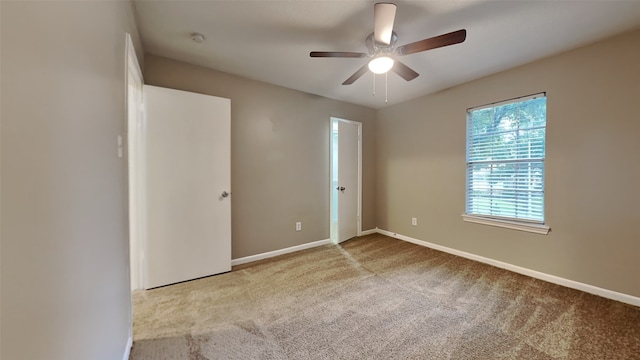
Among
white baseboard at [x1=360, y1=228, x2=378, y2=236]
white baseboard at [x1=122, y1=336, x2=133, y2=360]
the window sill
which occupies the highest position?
the window sill

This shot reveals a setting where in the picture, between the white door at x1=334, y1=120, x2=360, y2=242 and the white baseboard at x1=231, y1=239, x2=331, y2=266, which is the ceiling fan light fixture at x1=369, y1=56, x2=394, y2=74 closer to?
the white door at x1=334, y1=120, x2=360, y2=242

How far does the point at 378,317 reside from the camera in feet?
6.40

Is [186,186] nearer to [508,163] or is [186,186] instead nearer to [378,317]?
[378,317]

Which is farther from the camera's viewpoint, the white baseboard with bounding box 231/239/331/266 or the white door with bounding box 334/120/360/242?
the white door with bounding box 334/120/360/242

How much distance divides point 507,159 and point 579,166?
612 mm

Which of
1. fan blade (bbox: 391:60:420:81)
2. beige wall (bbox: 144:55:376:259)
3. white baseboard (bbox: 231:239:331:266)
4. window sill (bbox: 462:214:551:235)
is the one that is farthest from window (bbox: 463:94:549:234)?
white baseboard (bbox: 231:239:331:266)

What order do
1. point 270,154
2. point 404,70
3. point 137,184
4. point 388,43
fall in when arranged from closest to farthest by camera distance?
point 388,43 → point 404,70 → point 137,184 → point 270,154

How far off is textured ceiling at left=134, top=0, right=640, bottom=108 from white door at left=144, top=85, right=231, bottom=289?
1.80 feet

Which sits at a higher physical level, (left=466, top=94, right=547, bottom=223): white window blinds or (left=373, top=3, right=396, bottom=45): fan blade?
(left=373, top=3, right=396, bottom=45): fan blade

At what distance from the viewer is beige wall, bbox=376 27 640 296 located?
83.5 inches

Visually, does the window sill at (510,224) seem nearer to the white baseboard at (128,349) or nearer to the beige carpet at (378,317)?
the beige carpet at (378,317)

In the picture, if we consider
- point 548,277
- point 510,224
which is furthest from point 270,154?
point 548,277

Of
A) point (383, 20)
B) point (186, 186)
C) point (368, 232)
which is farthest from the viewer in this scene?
Answer: point (368, 232)

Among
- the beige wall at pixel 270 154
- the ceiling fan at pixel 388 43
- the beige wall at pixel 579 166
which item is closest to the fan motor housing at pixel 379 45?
the ceiling fan at pixel 388 43
